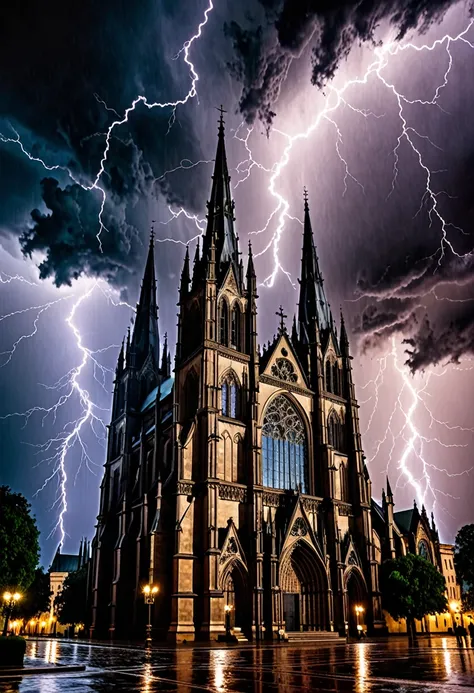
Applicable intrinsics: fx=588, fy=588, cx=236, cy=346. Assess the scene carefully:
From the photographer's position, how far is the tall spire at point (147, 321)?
239 feet

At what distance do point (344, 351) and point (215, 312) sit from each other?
55.9 feet

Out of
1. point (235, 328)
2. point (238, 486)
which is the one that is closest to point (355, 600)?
point (238, 486)

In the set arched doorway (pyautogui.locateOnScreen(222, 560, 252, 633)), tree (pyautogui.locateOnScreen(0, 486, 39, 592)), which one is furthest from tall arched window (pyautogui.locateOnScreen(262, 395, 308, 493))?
tree (pyautogui.locateOnScreen(0, 486, 39, 592))

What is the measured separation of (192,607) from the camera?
139ft

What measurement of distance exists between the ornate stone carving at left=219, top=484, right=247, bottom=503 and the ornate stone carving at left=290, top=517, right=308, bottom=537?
486 centimetres

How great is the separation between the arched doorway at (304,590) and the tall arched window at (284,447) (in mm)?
5672

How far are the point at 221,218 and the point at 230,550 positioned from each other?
108 ft

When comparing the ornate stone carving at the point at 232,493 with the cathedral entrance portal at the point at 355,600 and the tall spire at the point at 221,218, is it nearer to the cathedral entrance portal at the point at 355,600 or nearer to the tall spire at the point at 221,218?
the cathedral entrance portal at the point at 355,600

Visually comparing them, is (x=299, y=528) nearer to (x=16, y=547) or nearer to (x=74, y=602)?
(x=16, y=547)

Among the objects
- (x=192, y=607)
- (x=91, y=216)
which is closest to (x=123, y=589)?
(x=192, y=607)

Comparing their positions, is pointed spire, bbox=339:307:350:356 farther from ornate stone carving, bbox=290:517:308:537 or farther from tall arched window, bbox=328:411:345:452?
ornate stone carving, bbox=290:517:308:537

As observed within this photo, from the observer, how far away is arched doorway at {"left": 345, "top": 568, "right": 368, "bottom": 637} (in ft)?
167

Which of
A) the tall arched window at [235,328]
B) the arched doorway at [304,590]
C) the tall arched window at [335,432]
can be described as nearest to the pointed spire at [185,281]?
the tall arched window at [235,328]

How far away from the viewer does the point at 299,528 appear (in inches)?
1924
